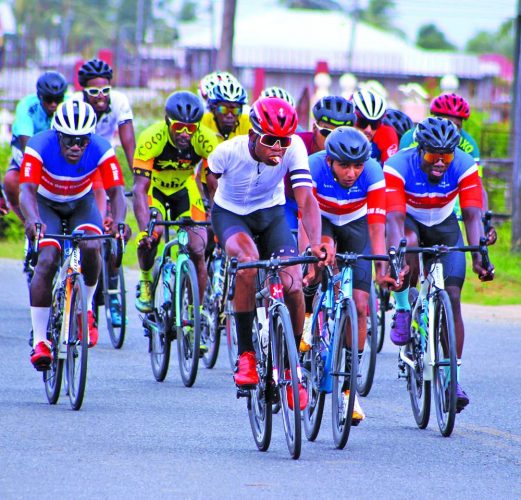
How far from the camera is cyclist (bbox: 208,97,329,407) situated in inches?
348

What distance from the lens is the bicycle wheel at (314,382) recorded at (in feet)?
28.9

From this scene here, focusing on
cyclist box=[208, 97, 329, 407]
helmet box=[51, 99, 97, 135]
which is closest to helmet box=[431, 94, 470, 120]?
cyclist box=[208, 97, 329, 407]

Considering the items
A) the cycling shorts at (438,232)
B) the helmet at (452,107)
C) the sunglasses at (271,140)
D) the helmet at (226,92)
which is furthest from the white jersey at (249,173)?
the helmet at (226,92)

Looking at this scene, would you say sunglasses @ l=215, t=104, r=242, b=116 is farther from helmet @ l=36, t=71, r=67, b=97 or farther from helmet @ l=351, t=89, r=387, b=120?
helmet @ l=36, t=71, r=67, b=97

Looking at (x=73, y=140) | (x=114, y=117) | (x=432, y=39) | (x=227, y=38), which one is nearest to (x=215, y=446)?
(x=73, y=140)

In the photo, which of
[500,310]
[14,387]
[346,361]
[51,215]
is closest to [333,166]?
[346,361]

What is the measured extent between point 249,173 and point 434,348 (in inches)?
62.3

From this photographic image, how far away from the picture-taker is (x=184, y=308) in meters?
11.2

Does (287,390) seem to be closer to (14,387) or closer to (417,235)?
(417,235)

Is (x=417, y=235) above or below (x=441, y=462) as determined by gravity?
above

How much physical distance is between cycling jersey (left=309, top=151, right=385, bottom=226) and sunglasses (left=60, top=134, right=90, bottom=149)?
5.29 feet

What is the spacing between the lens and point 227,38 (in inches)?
1023

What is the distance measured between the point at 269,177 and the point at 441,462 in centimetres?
215

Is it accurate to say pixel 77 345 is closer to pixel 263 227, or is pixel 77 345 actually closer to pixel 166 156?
pixel 263 227
